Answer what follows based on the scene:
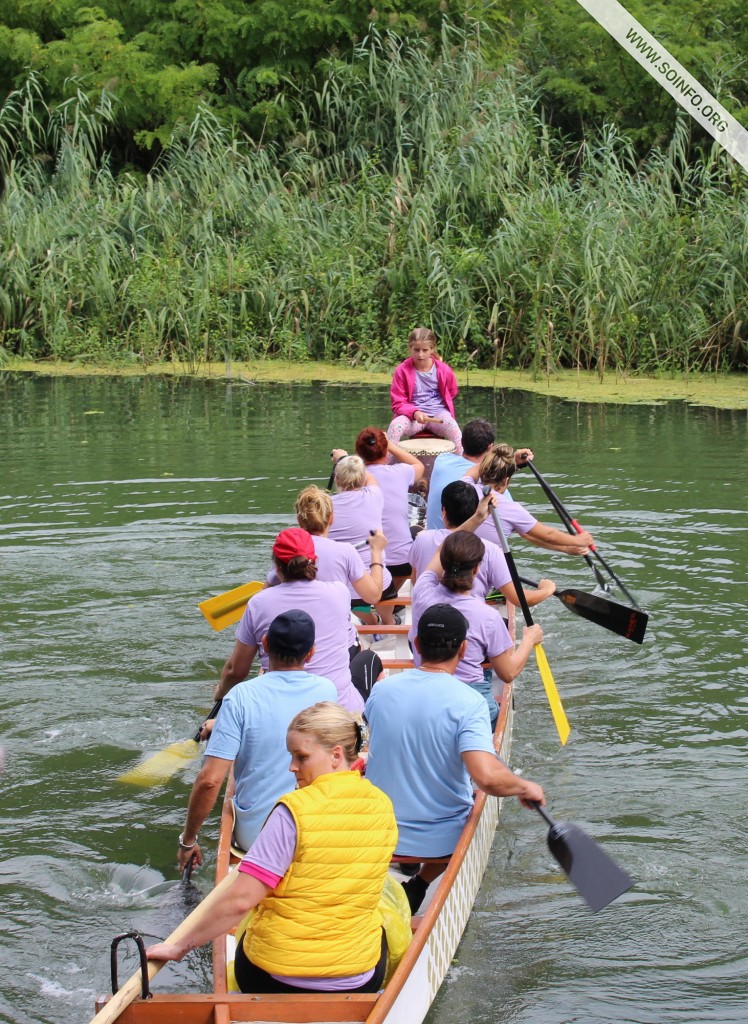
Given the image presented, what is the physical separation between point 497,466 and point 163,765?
7.88 feet

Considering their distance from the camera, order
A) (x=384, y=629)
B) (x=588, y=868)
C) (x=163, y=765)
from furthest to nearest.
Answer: (x=384, y=629) → (x=163, y=765) → (x=588, y=868)

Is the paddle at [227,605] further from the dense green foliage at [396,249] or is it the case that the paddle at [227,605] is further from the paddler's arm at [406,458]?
the dense green foliage at [396,249]

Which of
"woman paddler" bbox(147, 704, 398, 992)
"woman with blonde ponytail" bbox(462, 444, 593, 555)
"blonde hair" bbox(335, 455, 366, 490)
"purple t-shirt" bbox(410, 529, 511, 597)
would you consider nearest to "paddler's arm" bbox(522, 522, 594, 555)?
"woman with blonde ponytail" bbox(462, 444, 593, 555)

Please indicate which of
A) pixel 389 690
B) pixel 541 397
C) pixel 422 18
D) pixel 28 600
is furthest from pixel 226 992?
pixel 422 18

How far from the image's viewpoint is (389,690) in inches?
185

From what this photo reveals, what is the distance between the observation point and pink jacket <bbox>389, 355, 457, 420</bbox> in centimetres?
1090

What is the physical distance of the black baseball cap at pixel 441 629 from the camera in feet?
15.3

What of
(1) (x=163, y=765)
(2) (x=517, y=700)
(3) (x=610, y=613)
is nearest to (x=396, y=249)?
(3) (x=610, y=613)

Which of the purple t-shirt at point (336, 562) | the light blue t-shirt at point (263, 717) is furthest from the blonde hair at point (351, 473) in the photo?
the light blue t-shirt at point (263, 717)

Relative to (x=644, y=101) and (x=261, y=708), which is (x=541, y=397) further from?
(x=261, y=708)

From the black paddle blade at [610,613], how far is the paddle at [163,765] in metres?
2.54

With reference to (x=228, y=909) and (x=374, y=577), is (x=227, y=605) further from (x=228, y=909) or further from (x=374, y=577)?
(x=228, y=909)

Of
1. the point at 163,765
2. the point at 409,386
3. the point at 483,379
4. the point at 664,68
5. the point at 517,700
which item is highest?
the point at 664,68

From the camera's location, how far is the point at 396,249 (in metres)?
19.1
